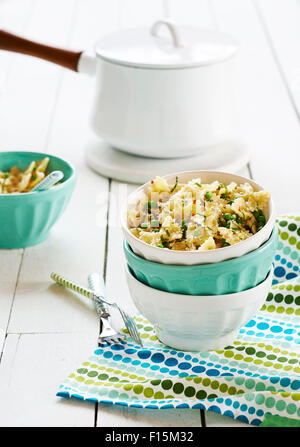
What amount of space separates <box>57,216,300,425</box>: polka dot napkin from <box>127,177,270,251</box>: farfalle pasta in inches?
7.4

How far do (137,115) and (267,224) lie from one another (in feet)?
2.25

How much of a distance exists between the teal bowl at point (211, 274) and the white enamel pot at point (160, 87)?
2.12 feet

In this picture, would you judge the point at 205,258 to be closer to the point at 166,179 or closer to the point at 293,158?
the point at 166,179

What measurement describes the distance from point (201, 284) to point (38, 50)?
2.99 ft

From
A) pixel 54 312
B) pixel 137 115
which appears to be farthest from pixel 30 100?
pixel 54 312

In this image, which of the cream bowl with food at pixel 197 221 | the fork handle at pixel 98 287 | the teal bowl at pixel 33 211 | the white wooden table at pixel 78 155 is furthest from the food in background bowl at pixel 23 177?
the cream bowl with food at pixel 197 221

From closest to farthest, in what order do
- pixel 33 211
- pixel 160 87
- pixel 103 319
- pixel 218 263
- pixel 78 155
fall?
pixel 218 263 < pixel 103 319 < pixel 33 211 < pixel 160 87 < pixel 78 155

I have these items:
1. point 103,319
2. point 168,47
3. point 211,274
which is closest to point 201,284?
point 211,274

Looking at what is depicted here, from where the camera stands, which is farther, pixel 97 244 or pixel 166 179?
pixel 97 244

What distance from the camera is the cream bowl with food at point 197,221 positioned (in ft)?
3.13

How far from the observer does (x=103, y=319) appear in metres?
1.16

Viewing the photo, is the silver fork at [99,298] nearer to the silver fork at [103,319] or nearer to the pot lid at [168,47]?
the silver fork at [103,319]

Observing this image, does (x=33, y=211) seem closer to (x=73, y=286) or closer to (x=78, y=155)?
(x=73, y=286)

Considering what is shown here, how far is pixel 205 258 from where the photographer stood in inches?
37.2
